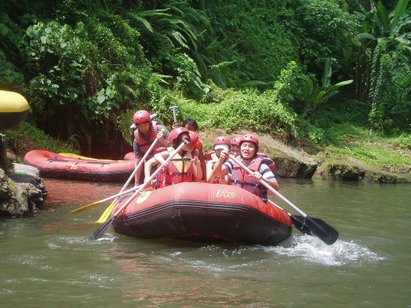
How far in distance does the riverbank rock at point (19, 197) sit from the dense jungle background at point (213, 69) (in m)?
4.10

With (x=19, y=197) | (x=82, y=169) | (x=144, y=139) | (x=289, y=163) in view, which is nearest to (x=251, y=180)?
(x=144, y=139)

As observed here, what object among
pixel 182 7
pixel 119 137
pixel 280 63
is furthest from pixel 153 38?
pixel 280 63

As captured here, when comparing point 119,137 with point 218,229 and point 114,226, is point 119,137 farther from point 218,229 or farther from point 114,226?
point 218,229

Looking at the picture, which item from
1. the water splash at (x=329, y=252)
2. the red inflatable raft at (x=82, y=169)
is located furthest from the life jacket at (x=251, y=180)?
the red inflatable raft at (x=82, y=169)

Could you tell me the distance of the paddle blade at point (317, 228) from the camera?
6.21 meters

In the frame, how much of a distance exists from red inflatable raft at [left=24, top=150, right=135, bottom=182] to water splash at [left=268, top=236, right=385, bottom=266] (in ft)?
14.8

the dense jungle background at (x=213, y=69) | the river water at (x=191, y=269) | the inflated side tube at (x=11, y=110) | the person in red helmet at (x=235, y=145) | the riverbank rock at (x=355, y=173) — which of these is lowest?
the river water at (x=191, y=269)

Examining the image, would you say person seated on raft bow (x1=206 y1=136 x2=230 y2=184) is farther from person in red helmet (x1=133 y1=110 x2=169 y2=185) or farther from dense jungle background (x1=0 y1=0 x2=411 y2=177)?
dense jungle background (x1=0 y1=0 x2=411 y2=177)

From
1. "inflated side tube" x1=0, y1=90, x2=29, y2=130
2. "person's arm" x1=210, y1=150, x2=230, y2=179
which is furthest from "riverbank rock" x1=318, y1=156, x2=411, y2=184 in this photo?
"inflated side tube" x1=0, y1=90, x2=29, y2=130

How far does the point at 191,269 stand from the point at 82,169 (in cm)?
573

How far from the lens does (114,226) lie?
659 cm

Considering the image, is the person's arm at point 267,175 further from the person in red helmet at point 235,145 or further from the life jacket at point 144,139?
the life jacket at point 144,139

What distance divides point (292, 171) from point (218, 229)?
710 centimetres

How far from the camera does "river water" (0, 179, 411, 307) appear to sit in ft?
14.6
